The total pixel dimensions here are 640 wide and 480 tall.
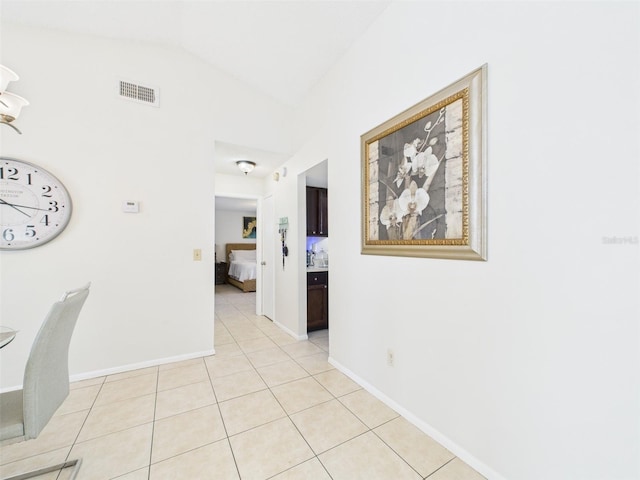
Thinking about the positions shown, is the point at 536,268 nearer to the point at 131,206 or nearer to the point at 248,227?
the point at 131,206

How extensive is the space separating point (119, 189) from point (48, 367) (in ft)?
6.22

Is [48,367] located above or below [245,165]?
below

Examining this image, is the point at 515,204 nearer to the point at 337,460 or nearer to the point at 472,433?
the point at 472,433

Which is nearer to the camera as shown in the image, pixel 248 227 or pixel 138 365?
pixel 138 365

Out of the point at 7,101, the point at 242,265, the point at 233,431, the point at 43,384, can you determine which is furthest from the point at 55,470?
the point at 242,265

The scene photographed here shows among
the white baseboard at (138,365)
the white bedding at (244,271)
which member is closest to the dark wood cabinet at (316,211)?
the white baseboard at (138,365)

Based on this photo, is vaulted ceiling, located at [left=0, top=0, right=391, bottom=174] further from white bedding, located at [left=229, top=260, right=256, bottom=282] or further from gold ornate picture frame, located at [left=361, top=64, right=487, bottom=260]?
white bedding, located at [left=229, top=260, right=256, bottom=282]

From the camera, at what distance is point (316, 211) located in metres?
4.03

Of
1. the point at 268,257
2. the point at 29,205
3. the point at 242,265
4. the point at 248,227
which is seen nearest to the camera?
the point at 29,205

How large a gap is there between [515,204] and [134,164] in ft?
10.8

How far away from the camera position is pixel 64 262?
2488 mm

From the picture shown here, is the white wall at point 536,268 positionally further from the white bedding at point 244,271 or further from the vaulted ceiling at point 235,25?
the white bedding at point 244,271

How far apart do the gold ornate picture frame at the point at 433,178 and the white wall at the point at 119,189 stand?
197 cm

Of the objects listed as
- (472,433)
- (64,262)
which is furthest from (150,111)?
(472,433)
